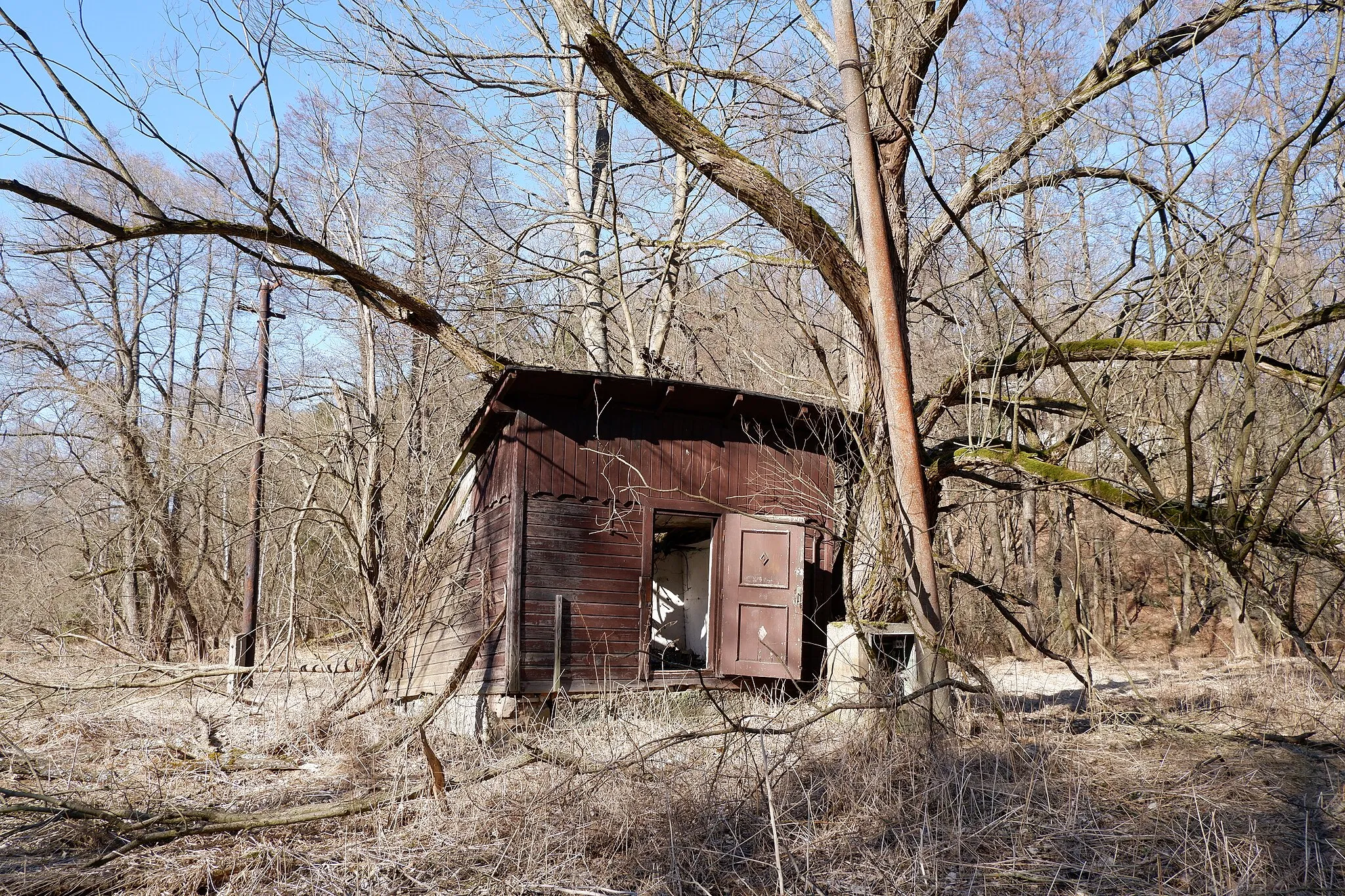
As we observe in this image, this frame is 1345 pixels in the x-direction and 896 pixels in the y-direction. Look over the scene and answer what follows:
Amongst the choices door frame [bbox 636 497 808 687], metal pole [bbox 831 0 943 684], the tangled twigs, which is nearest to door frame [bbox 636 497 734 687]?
door frame [bbox 636 497 808 687]

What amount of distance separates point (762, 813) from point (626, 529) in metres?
5.37

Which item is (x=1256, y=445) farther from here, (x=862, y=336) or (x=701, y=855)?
(x=701, y=855)

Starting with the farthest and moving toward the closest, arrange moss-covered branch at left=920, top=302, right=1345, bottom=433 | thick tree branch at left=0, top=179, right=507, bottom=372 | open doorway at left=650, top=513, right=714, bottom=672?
open doorway at left=650, top=513, right=714, bottom=672, moss-covered branch at left=920, top=302, right=1345, bottom=433, thick tree branch at left=0, top=179, right=507, bottom=372

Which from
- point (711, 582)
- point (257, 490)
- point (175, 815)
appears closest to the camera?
point (175, 815)

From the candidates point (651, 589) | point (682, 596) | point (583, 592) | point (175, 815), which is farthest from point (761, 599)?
point (175, 815)

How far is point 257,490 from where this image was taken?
1438 centimetres

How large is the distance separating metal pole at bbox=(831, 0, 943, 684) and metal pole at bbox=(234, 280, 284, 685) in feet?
30.0

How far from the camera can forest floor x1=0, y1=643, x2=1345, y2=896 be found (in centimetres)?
479

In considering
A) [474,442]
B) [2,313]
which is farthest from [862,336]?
[2,313]

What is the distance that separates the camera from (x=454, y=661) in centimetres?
1181

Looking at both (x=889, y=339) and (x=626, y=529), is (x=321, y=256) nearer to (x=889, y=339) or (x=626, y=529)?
(x=626, y=529)

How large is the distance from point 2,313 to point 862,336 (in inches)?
762

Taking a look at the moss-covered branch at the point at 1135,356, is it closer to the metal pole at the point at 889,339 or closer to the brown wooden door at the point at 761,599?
the metal pole at the point at 889,339

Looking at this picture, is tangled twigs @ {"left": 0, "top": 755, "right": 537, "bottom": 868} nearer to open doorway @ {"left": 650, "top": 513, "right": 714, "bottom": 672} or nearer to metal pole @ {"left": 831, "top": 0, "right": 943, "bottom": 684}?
metal pole @ {"left": 831, "top": 0, "right": 943, "bottom": 684}
